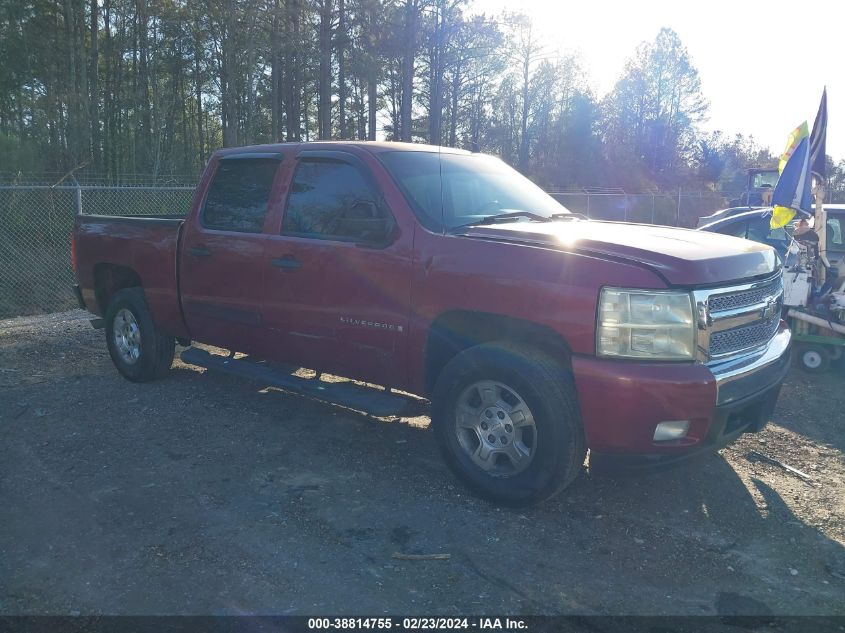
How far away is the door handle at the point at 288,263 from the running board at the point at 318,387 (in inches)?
32.2

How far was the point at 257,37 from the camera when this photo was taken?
23375 millimetres

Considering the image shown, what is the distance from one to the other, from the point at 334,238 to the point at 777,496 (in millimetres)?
3212

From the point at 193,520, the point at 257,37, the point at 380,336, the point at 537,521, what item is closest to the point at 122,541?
the point at 193,520

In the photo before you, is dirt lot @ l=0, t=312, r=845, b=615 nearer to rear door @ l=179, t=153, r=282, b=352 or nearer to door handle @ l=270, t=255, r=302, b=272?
rear door @ l=179, t=153, r=282, b=352

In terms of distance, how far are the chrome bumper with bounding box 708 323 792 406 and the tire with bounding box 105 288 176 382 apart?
4776mm

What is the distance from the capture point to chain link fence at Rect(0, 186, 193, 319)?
12.1 metres

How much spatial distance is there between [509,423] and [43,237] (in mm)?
12937

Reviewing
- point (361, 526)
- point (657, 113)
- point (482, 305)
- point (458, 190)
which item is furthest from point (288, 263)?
point (657, 113)

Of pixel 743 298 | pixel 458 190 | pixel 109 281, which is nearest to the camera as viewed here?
pixel 743 298

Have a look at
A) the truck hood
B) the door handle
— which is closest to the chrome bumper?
the truck hood

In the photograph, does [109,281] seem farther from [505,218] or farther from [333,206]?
[505,218]

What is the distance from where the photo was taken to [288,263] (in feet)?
16.3

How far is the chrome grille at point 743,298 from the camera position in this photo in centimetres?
372

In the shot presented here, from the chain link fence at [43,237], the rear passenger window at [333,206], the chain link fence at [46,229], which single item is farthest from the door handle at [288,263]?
the chain link fence at [43,237]
